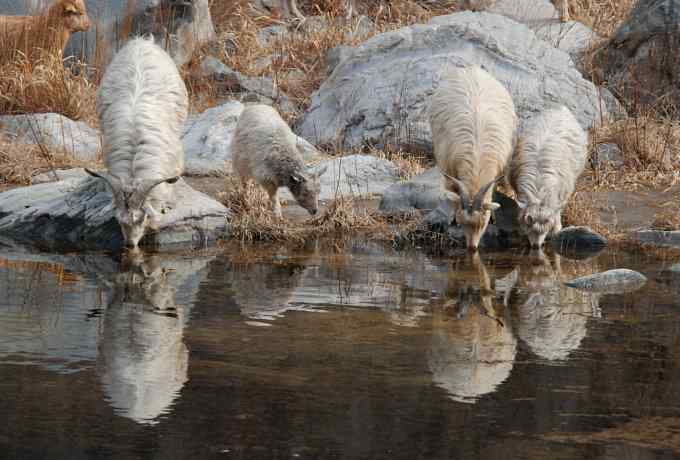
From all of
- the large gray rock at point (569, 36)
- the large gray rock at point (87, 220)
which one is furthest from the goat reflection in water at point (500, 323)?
the large gray rock at point (569, 36)

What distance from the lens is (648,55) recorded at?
15914 millimetres

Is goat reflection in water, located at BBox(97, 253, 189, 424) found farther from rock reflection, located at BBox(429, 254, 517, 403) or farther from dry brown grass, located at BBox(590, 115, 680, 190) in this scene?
dry brown grass, located at BBox(590, 115, 680, 190)

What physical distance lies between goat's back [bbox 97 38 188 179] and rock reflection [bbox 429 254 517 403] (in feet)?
9.45

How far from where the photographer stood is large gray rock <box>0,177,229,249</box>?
9.41 m

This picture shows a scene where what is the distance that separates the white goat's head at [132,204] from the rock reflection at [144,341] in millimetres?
395

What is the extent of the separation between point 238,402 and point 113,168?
Answer: 15.2 ft

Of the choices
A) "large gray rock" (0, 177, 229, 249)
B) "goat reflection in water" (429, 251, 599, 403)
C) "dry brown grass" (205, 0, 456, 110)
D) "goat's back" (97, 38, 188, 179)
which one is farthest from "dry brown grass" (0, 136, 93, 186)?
"goat reflection in water" (429, 251, 599, 403)

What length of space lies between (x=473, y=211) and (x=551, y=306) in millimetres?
2010

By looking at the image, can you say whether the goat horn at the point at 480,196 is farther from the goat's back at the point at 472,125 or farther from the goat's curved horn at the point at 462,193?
the goat's back at the point at 472,125

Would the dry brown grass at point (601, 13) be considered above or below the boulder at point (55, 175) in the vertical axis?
above

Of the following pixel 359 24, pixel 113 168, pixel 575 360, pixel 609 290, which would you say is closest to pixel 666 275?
pixel 609 290

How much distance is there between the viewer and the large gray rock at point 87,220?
30.9 feet

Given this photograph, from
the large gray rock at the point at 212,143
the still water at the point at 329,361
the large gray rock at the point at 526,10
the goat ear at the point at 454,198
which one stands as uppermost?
the large gray rock at the point at 526,10

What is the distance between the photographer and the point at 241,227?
32.2ft
